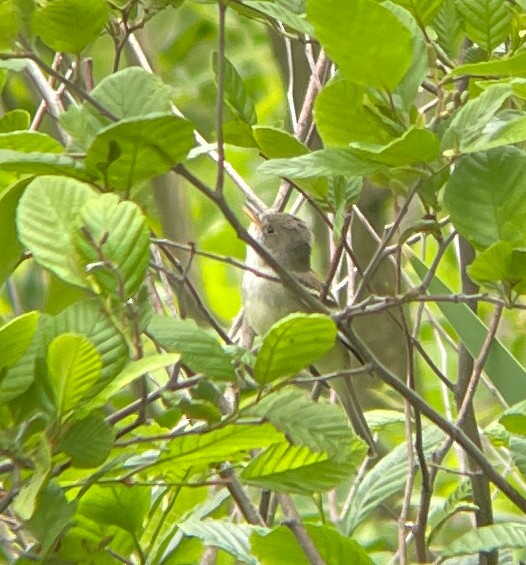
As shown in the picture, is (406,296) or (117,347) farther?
(406,296)

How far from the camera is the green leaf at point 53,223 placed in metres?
0.87

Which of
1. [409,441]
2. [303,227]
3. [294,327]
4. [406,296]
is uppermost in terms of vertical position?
[294,327]

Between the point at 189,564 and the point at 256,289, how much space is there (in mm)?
1437

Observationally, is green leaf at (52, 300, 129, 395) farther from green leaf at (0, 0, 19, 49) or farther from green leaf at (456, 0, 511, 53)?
green leaf at (456, 0, 511, 53)

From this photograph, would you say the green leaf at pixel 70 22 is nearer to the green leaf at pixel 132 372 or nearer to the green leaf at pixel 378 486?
the green leaf at pixel 132 372

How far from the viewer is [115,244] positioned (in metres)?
0.86

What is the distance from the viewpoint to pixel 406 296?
1135mm

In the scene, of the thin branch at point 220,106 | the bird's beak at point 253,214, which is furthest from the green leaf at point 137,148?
the bird's beak at point 253,214

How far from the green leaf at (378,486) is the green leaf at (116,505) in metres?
0.32

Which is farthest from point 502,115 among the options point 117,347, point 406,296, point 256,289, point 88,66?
point 256,289

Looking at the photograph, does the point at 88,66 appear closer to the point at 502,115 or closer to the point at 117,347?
the point at 502,115

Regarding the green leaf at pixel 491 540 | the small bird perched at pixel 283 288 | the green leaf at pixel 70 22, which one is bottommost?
the small bird perched at pixel 283 288

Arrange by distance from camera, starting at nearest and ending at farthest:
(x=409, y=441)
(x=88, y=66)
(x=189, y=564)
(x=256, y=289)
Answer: (x=189, y=564) → (x=409, y=441) → (x=88, y=66) → (x=256, y=289)

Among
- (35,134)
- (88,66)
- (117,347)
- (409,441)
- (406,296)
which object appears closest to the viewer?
(117,347)
